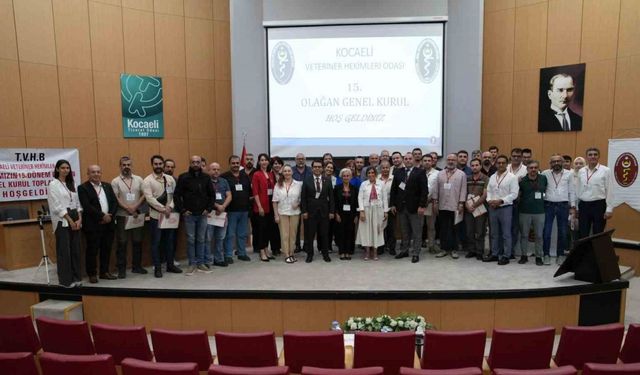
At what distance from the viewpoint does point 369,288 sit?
474cm

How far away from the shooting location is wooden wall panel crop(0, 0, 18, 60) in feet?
21.7

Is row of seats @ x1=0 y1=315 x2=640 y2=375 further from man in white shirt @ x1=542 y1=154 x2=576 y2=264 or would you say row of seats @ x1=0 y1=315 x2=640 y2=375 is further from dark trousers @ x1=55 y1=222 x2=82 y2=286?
man in white shirt @ x1=542 y1=154 x2=576 y2=264

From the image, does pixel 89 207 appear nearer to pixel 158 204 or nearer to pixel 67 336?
pixel 158 204

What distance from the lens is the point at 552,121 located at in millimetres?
8023

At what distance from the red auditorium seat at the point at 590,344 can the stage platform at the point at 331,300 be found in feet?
4.96

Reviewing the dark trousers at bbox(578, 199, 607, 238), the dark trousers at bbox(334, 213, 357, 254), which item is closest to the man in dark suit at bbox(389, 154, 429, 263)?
the dark trousers at bbox(334, 213, 357, 254)

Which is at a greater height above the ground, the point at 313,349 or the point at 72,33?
the point at 72,33

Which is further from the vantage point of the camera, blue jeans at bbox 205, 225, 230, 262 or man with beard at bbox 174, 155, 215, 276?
blue jeans at bbox 205, 225, 230, 262

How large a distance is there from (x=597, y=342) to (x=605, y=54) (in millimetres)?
6386

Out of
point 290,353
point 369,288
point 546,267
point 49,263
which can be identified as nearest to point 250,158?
point 369,288

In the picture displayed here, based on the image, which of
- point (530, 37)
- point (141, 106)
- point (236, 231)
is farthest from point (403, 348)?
point (530, 37)

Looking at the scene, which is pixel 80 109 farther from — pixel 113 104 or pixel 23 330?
pixel 23 330

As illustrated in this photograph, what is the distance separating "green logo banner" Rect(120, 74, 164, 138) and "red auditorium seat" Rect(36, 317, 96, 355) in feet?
17.7

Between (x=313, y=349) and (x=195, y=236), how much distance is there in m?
3.04
